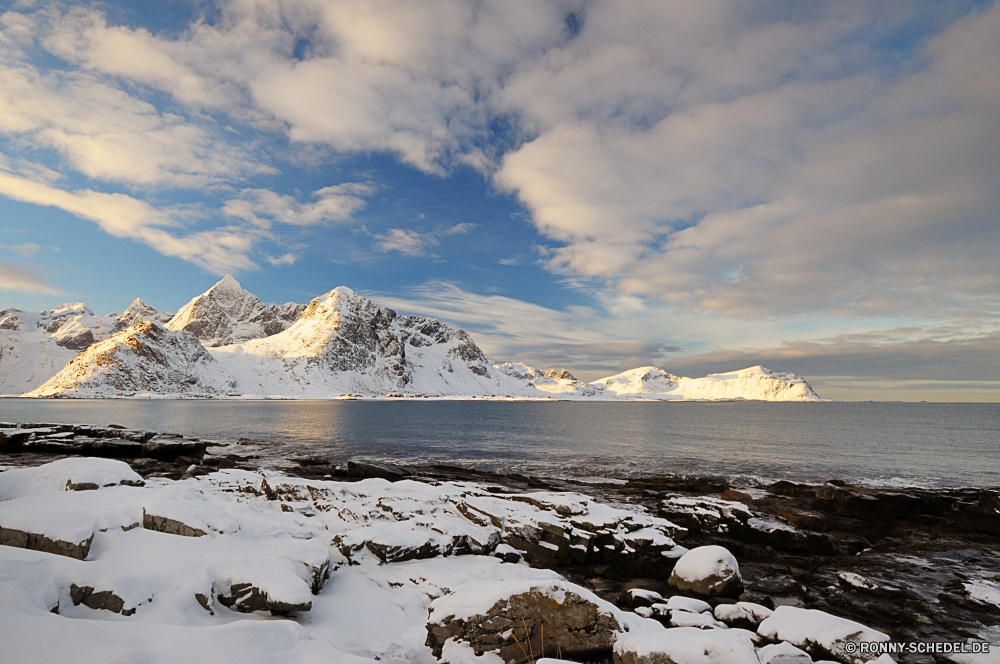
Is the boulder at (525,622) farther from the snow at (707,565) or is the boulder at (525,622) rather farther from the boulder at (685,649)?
the snow at (707,565)

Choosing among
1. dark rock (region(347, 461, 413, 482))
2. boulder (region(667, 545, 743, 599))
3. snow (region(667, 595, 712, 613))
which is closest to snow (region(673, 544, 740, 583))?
boulder (region(667, 545, 743, 599))

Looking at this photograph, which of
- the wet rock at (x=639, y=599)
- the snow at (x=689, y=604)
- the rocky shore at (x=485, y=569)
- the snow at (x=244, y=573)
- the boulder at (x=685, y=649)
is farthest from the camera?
the wet rock at (x=639, y=599)

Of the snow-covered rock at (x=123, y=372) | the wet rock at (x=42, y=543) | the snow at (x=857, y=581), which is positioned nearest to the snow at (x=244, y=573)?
the wet rock at (x=42, y=543)

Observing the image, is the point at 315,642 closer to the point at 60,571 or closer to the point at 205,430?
the point at 60,571

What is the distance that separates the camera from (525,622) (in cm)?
812

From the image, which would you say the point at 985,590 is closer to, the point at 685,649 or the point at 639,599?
the point at 639,599

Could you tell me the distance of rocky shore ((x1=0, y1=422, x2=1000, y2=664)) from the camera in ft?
25.5

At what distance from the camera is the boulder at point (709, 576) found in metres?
12.6

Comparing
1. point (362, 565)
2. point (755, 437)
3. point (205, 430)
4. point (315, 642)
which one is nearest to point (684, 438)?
point (755, 437)

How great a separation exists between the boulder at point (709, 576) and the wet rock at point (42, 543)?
14.7 m

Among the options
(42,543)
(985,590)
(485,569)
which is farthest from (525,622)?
(985,590)

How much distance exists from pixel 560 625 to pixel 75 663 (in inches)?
274

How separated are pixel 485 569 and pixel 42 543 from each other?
33.4 ft

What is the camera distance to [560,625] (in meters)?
8.20
